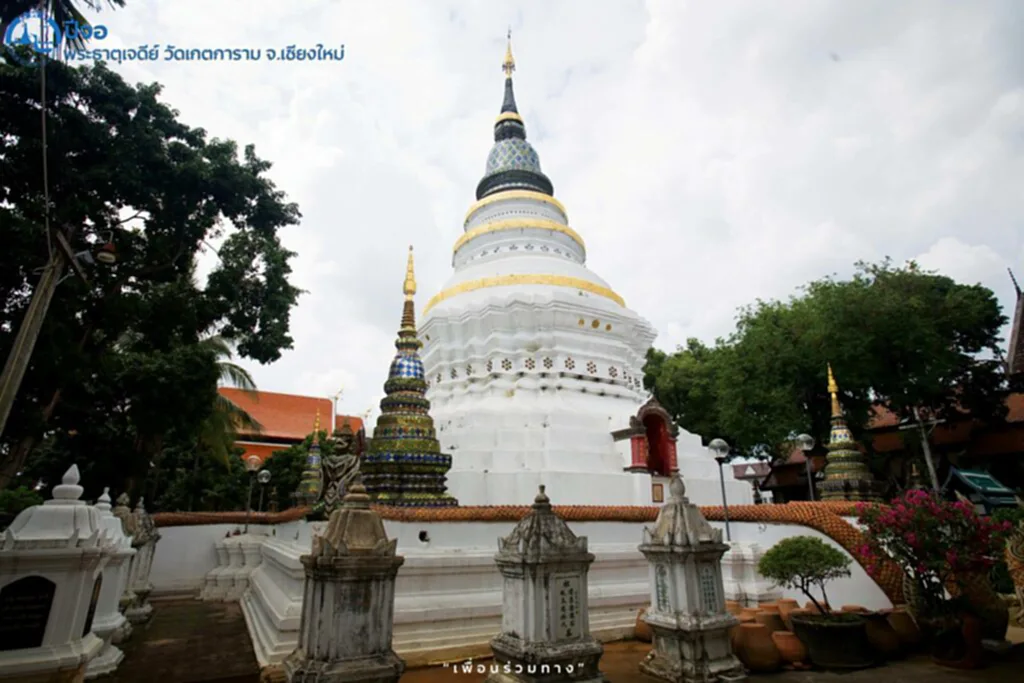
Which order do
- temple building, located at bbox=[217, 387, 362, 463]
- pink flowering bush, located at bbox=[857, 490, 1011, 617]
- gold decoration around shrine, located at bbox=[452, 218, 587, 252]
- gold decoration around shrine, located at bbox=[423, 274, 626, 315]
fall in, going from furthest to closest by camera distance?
temple building, located at bbox=[217, 387, 362, 463] < gold decoration around shrine, located at bbox=[452, 218, 587, 252] < gold decoration around shrine, located at bbox=[423, 274, 626, 315] < pink flowering bush, located at bbox=[857, 490, 1011, 617]

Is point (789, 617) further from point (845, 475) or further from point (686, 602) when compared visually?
point (845, 475)

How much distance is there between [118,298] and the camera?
38.1 feet

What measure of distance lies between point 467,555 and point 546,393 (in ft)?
27.9

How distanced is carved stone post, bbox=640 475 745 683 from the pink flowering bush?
2.65 meters

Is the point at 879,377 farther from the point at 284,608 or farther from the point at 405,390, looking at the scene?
the point at 284,608

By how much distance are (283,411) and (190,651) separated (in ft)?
110

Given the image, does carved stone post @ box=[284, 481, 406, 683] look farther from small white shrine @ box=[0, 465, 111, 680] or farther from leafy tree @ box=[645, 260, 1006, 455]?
leafy tree @ box=[645, 260, 1006, 455]

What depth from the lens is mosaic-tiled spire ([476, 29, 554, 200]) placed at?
24.2 metres

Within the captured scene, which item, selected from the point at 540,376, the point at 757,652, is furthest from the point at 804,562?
the point at 540,376

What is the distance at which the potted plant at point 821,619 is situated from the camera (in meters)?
7.19

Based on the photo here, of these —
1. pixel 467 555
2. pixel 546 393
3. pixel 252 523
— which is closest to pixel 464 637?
pixel 467 555

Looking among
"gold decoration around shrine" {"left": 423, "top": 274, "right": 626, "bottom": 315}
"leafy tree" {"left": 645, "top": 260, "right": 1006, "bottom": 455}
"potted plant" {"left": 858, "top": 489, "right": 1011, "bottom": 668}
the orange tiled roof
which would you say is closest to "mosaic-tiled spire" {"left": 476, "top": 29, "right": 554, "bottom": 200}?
"gold decoration around shrine" {"left": 423, "top": 274, "right": 626, "bottom": 315}

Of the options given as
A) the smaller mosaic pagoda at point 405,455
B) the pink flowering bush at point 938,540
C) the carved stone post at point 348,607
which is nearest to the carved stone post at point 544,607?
the carved stone post at point 348,607

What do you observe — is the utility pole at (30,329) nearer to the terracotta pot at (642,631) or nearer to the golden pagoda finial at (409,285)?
the golden pagoda finial at (409,285)
